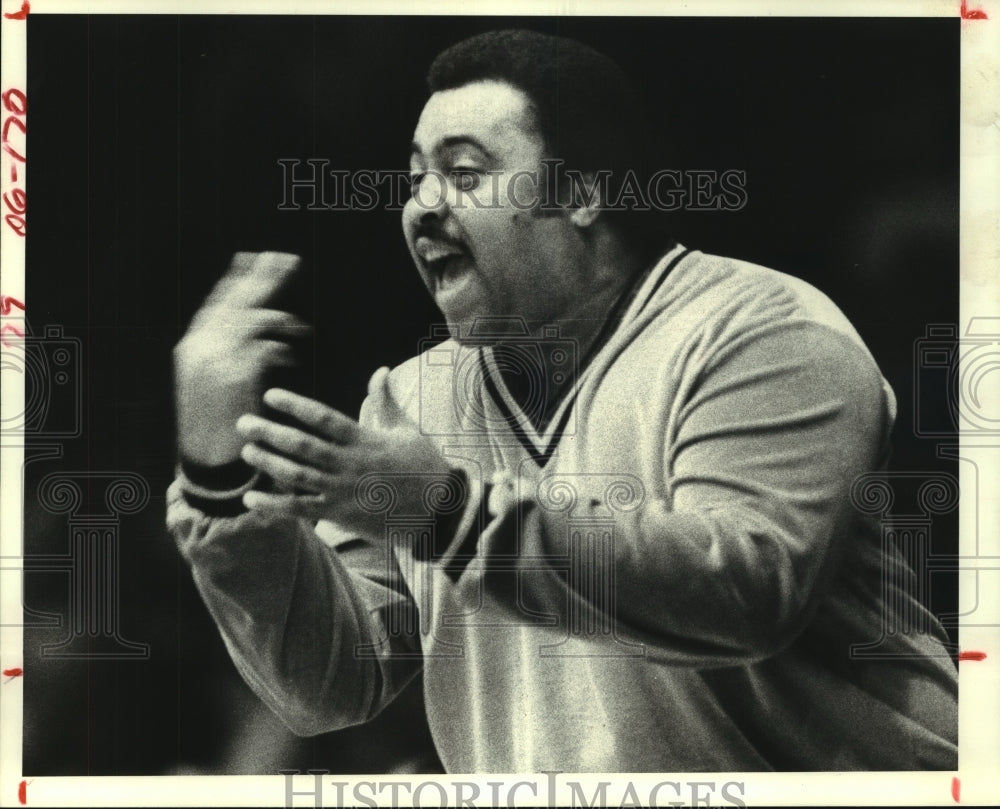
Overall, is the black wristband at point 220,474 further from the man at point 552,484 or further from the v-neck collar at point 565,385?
the v-neck collar at point 565,385

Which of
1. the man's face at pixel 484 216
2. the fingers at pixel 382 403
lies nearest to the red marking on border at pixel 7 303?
the fingers at pixel 382 403

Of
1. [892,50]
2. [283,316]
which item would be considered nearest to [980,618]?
[892,50]

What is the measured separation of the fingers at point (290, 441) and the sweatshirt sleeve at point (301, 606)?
24 centimetres

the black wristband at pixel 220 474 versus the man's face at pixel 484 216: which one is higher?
the man's face at pixel 484 216

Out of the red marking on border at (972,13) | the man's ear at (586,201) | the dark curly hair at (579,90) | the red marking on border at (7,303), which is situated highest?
the red marking on border at (972,13)

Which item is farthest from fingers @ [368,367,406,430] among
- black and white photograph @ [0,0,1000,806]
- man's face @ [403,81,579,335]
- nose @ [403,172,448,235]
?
nose @ [403,172,448,235]

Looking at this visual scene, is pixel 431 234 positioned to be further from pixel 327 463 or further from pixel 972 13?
pixel 972 13

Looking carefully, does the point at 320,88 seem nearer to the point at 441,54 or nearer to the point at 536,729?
the point at 441,54

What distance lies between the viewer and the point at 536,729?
4242mm

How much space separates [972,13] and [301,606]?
341 cm

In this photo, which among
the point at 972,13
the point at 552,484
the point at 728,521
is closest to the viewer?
the point at 728,521

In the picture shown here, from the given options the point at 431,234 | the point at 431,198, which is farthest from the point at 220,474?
the point at 431,198

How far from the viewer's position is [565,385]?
13.9 feet

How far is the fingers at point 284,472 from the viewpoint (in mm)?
4195
